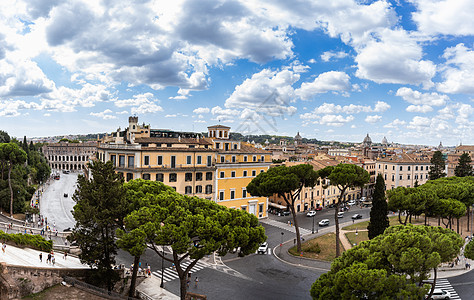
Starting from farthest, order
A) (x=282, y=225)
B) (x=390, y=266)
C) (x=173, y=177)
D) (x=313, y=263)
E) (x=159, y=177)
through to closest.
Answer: (x=282, y=225) → (x=173, y=177) → (x=159, y=177) → (x=313, y=263) → (x=390, y=266)

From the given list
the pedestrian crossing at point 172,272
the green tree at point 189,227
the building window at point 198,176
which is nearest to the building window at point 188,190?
the building window at point 198,176

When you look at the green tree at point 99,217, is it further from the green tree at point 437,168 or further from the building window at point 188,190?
the green tree at point 437,168

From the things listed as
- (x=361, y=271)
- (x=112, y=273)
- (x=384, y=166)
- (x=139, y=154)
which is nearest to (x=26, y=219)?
(x=139, y=154)

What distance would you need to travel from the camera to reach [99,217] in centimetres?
2714

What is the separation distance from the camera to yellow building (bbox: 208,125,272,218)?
194ft

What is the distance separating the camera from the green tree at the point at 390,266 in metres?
18.7

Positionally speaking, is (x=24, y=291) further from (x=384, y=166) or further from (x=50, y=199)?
(x=384, y=166)

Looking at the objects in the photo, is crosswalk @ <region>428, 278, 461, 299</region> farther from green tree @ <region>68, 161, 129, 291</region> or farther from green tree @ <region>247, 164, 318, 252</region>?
green tree @ <region>68, 161, 129, 291</region>

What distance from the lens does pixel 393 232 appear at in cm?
2220

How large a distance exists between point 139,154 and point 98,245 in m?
24.1

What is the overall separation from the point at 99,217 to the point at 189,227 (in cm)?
826

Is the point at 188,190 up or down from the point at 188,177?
down

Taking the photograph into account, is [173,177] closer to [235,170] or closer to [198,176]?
[198,176]

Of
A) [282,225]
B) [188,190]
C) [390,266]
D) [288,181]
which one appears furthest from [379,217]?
[188,190]
